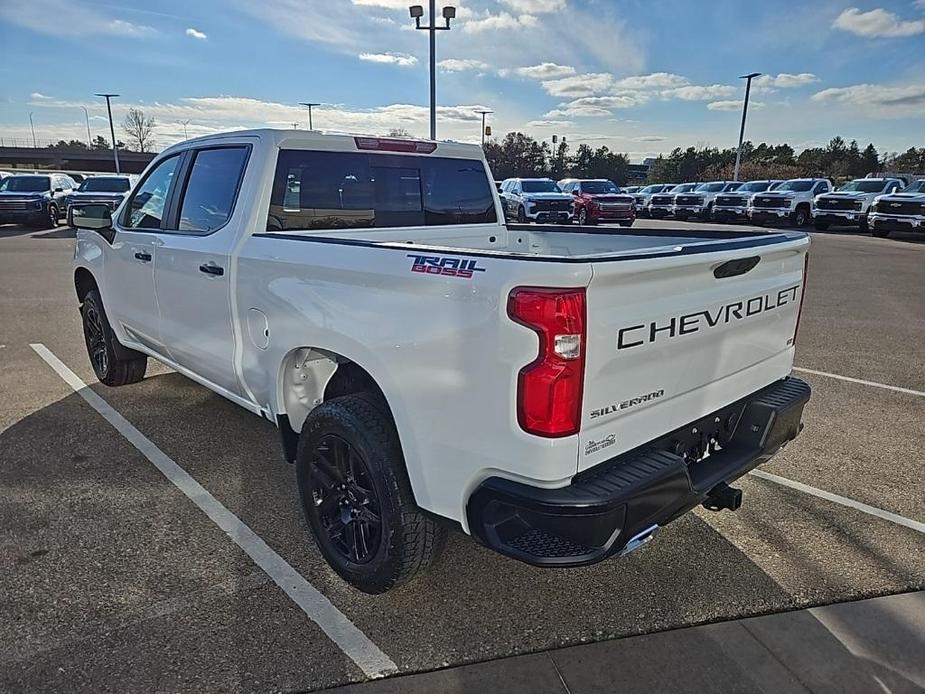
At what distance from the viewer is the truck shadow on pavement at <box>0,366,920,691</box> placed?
249cm

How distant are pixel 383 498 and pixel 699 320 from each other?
138 centimetres

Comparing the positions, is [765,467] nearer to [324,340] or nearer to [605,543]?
[605,543]

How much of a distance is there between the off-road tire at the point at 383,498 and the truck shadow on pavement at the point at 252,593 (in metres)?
0.16

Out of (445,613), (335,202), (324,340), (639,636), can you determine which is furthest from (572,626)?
(335,202)

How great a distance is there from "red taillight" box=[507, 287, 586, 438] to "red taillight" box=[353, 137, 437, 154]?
2.23 metres

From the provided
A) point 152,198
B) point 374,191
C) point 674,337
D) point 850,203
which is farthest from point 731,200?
point 674,337

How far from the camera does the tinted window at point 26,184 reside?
71.4ft

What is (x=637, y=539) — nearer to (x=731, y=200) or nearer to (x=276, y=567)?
(x=276, y=567)

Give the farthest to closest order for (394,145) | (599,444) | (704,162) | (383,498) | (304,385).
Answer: (704,162)
(394,145)
(304,385)
(383,498)
(599,444)

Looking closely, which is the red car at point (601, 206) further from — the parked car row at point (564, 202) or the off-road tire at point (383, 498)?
the off-road tire at point (383, 498)

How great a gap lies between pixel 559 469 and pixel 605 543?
298mm

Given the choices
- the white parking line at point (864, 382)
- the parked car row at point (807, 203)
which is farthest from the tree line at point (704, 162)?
the white parking line at point (864, 382)

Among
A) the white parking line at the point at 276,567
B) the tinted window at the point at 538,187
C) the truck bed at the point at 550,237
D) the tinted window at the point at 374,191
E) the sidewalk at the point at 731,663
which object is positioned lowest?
the sidewalk at the point at 731,663

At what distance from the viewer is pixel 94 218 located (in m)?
4.70
